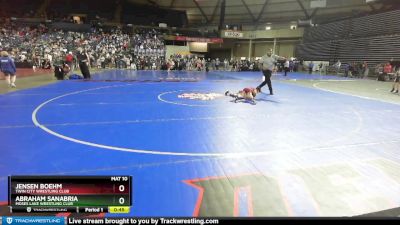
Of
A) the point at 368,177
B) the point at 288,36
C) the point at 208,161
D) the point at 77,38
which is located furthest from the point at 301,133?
the point at 288,36

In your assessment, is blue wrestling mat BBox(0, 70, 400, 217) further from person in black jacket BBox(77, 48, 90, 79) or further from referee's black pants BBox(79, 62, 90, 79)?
referee's black pants BBox(79, 62, 90, 79)

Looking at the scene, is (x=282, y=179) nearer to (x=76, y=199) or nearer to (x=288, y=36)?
(x=76, y=199)
